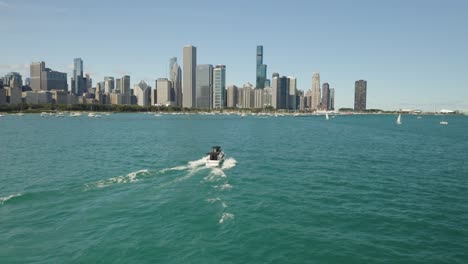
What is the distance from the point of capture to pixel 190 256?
25.1 m

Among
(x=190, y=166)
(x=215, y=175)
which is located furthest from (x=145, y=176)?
(x=215, y=175)

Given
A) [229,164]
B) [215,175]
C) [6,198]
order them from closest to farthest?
[6,198], [215,175], [229,164]

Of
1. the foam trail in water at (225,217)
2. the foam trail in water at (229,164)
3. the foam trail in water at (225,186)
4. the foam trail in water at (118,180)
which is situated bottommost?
the foam trail in water at (225,217)

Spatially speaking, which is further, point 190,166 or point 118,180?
point 190,166

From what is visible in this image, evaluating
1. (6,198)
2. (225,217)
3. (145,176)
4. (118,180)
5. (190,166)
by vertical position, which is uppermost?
(190,166)

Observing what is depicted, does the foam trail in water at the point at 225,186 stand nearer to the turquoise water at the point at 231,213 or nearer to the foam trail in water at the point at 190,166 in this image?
the turquoise water at the point at 231,213

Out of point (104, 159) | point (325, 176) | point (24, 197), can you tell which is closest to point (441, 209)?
point (325, 176)

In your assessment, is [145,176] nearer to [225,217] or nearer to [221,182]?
[221,182]

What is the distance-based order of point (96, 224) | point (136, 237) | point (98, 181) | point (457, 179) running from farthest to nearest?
point (457, 179)
point (98, 181)
point (96, 224)
point (136, 237)

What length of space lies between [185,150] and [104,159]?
2092 centimetres

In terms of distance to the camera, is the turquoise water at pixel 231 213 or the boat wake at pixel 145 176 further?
the boat wake at pixel 145 176

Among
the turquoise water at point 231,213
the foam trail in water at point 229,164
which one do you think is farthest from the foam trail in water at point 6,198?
the foam trail in water at point 229,164

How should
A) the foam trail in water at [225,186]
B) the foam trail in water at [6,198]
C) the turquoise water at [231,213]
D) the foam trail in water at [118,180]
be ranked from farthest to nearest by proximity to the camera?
the foam trail in water at [118,180]
the foam trail in water at [225,186]
the foam trail in water at [6,198]
the turquoise water at [231,213]

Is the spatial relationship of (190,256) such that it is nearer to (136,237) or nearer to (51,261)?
(136,237)
